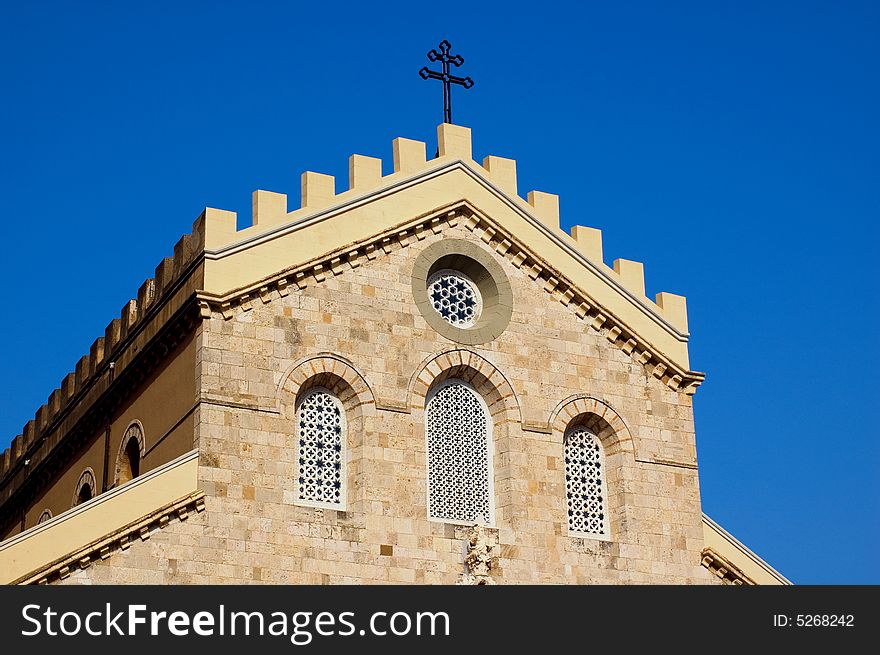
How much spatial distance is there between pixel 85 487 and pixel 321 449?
23.3 feet

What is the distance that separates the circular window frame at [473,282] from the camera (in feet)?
112

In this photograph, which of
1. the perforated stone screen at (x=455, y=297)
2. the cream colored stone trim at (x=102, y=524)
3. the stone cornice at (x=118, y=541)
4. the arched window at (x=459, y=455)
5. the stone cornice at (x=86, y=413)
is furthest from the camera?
the perforated stone screen at (x=455, y=297)

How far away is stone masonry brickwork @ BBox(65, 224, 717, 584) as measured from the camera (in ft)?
102

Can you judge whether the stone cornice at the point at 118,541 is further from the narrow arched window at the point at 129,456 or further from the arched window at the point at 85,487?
the arched window at the point at 85,487

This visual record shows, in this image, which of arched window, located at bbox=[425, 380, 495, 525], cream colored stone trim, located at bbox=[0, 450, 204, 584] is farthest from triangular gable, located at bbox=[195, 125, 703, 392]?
cream colored stone trim, located at bbox=[0, 450, 204, 584]

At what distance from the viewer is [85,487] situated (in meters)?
37.3

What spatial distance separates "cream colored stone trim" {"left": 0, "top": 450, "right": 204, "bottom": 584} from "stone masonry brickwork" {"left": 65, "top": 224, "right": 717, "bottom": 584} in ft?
0.87

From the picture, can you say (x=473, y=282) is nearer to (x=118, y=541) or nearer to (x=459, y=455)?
(x=459, y=455)

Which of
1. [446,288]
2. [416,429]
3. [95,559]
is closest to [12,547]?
[95,559]

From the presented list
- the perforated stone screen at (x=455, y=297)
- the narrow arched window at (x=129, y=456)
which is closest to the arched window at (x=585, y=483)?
the perforated stone screen at (x=455, y=297)

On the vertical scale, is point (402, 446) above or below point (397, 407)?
below

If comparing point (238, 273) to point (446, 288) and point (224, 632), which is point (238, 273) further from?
point (224, 632)

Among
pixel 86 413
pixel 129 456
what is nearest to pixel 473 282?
pixel 129 456

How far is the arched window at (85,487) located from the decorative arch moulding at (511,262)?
265 inches
